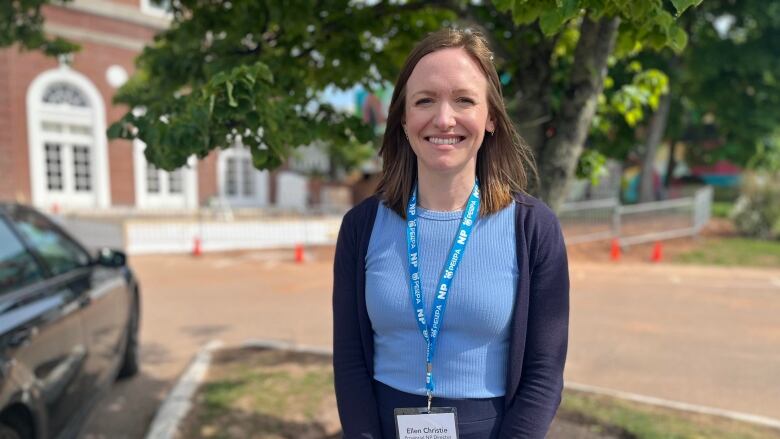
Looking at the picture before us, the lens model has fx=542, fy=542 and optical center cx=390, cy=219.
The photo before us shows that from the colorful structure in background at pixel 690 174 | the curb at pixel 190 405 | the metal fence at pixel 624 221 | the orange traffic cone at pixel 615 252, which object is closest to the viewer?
the curb at pixel 190 405

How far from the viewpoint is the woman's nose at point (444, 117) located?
1.60m

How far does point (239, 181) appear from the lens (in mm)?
27312

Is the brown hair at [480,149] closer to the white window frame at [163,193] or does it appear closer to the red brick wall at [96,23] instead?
the red brick wall at [96,23]

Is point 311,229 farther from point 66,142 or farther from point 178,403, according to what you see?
point 66,142

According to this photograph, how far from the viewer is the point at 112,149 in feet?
76.1

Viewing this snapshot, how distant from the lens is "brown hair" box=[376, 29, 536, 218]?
1645 millimetres

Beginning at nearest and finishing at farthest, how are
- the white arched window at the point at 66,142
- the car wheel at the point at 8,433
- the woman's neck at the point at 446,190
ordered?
1. the woman's neck at the point at 446,190
2. the car wheel at the point at 8,433
3. the white arched window at the point at 66,142

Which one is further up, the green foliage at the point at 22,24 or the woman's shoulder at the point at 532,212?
the green foliage at the point at 22,24

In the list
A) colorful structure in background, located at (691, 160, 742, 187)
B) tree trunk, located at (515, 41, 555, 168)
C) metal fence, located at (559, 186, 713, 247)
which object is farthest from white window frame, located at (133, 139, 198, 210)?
colorful structure in background, located at (691, 160, 742, 187)

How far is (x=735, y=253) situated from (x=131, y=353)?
12.1 m

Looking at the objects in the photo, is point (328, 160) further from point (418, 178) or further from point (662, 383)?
point (418, 178)

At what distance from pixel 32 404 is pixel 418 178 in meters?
2.35

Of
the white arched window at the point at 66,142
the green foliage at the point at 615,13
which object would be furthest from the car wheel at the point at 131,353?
the white arched window at the point at 66,142

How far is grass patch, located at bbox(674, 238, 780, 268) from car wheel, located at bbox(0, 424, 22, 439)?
11756 mm
